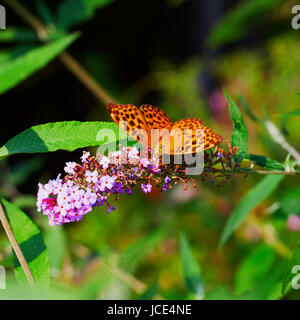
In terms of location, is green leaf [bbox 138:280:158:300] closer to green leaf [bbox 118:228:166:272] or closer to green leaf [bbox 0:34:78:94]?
green leaf [bbox 118:228:166:272]

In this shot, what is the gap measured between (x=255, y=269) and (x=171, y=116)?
7.14 feet

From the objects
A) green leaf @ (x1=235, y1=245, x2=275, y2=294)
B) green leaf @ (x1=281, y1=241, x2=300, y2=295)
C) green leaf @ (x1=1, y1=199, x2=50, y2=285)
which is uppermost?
green leaf @ (x1=1, y1=199, x2=50, y2=285)

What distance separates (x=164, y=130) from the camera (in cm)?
91

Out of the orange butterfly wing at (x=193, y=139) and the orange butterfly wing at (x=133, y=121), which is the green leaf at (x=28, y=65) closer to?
the orange butterfly wing at (x=133, y=121)

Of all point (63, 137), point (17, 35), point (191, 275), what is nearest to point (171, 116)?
point (17, 35)

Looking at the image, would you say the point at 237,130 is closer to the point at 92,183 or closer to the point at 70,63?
the point at 92,183

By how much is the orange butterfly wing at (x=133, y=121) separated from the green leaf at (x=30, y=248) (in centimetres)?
34

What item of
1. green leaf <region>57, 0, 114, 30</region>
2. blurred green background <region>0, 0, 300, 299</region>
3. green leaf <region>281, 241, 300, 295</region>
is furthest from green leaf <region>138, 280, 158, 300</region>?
green leaf <region>57, 0, 114, 30</region>

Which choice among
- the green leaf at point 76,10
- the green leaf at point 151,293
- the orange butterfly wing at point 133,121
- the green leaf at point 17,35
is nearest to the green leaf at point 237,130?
the orange butterfly wing at point 133,121

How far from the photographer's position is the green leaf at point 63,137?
0.83m

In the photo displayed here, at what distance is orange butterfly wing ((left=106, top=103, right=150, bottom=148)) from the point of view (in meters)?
0.89

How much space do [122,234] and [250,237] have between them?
3.52ft

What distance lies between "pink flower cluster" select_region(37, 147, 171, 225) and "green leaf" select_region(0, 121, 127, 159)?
0.07 meters
